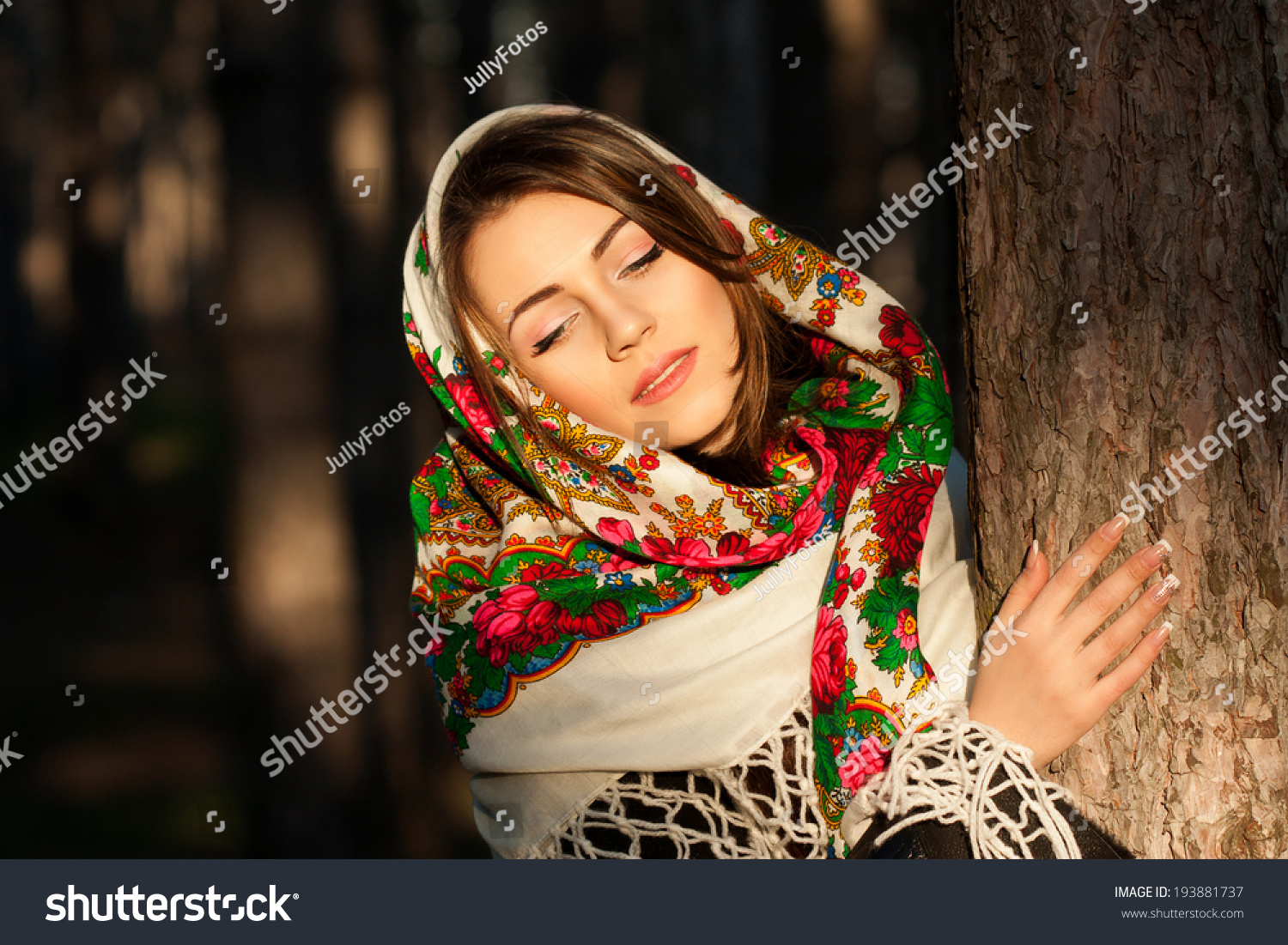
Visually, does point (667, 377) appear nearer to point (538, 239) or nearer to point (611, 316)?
point (611, 316)

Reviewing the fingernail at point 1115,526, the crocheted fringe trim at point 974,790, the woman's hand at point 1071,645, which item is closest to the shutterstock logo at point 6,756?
the crocheted fringe trim at point 974,790

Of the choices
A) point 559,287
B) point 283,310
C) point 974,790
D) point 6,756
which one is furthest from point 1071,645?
point 6,756

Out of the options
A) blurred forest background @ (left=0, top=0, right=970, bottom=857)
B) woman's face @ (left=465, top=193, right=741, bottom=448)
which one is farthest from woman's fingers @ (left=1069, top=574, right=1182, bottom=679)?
woman's face @ (left=465, top=193, right=741, bottom=448)

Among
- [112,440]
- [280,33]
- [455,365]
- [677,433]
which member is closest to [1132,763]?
[677,433]

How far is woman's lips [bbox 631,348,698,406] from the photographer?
149 centimetres

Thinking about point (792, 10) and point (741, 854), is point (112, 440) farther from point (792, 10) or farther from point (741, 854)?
point (741, 854)

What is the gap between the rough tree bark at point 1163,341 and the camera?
1.15m

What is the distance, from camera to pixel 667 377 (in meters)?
1.49

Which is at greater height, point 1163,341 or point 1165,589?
point 1163,341

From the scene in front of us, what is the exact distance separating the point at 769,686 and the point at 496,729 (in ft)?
1.53

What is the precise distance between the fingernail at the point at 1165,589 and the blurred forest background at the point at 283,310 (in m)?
0.54

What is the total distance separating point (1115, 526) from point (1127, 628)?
133 millimetres

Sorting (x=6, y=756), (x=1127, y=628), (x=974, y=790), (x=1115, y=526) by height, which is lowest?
(x=974, y=790)

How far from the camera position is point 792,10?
4656mm
